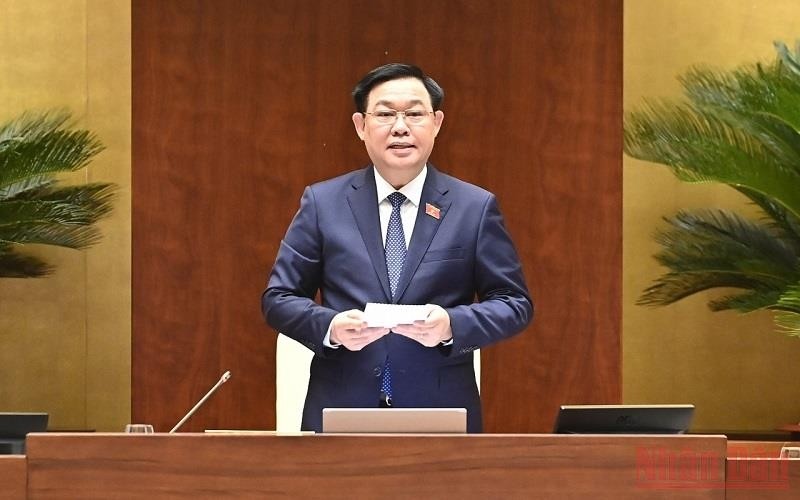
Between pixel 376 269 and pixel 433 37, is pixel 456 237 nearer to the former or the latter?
pixel 376 269

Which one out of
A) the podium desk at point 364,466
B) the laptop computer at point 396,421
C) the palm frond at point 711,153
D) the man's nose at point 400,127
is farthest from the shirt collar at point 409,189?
the palm frond at point 711,153

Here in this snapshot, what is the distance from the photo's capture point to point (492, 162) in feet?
17.8

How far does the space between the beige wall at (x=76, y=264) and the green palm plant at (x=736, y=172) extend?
9.17 feet

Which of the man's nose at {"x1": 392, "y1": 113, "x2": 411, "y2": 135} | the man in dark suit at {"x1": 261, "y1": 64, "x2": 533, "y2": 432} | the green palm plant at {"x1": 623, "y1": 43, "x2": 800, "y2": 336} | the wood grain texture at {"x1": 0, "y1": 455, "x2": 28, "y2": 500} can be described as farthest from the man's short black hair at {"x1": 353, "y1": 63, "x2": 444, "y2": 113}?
the green palm plant at {"x1": 623, "y1": 43, "x2": 800, "y2": 336}

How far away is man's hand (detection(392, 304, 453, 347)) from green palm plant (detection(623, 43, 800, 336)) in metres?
2.63

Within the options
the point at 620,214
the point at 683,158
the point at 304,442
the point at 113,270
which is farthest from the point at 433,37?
the point at 304,442

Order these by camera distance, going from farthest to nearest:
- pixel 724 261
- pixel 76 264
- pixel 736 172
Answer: pixel 76 264 → pixel 724 261 → pixel 736 172

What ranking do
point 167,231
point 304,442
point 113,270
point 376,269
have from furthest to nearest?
1. point 113,270
2. point 167,231
3. point 376,269
4. point 304,442

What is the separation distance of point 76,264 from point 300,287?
3553 mm

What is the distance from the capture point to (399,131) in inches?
147

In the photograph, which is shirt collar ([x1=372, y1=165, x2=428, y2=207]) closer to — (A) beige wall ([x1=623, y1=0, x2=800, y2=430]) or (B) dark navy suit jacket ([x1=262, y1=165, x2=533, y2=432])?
(B) dark navy suit jacket ([x1=262, y1=165, x2=533, y2=432])

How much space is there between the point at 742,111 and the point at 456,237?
2724 mm

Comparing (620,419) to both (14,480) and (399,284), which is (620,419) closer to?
(399,284)

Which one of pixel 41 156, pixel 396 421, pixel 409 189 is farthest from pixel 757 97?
pixel 396 421
